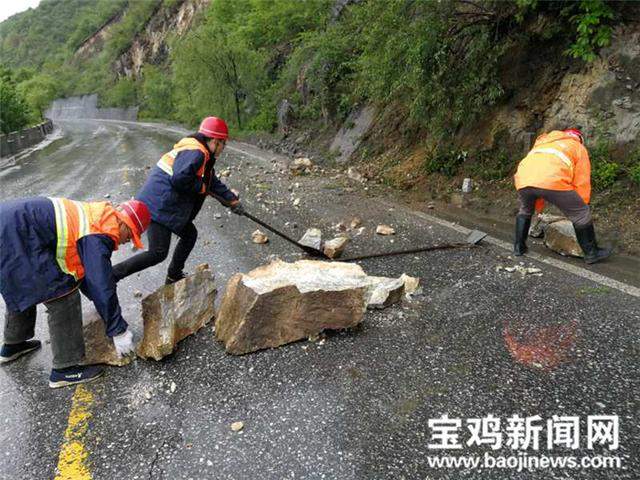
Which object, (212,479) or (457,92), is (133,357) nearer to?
(212,479)

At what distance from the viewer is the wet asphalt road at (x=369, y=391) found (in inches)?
82.7

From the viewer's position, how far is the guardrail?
16586mm

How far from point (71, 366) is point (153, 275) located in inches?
67.7

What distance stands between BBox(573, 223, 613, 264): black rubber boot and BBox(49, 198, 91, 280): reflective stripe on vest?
4055 millimetres

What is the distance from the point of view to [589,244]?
397cm

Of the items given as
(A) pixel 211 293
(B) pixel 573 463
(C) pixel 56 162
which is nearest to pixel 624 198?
(B) pixel 573 463

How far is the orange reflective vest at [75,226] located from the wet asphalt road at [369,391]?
820mm

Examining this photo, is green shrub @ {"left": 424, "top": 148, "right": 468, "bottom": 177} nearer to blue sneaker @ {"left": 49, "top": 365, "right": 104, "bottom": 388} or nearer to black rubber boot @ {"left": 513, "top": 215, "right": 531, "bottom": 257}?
black rubber boot @ {"left": 513, "top": 215, "right": 531, "bottom": 257}

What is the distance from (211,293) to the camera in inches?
138

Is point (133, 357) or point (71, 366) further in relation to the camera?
point (133, 357)

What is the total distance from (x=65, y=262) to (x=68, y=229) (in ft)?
0.73

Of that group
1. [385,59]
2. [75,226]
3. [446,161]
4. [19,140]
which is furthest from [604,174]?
[19,140]

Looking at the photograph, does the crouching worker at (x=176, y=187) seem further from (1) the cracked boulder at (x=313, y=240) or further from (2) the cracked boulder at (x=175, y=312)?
(1) the cracked boulder at (x=313, y=240)

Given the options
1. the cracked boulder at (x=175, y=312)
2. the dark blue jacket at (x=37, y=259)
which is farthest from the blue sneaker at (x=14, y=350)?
the cracked boulder at (x=175, y=312)
